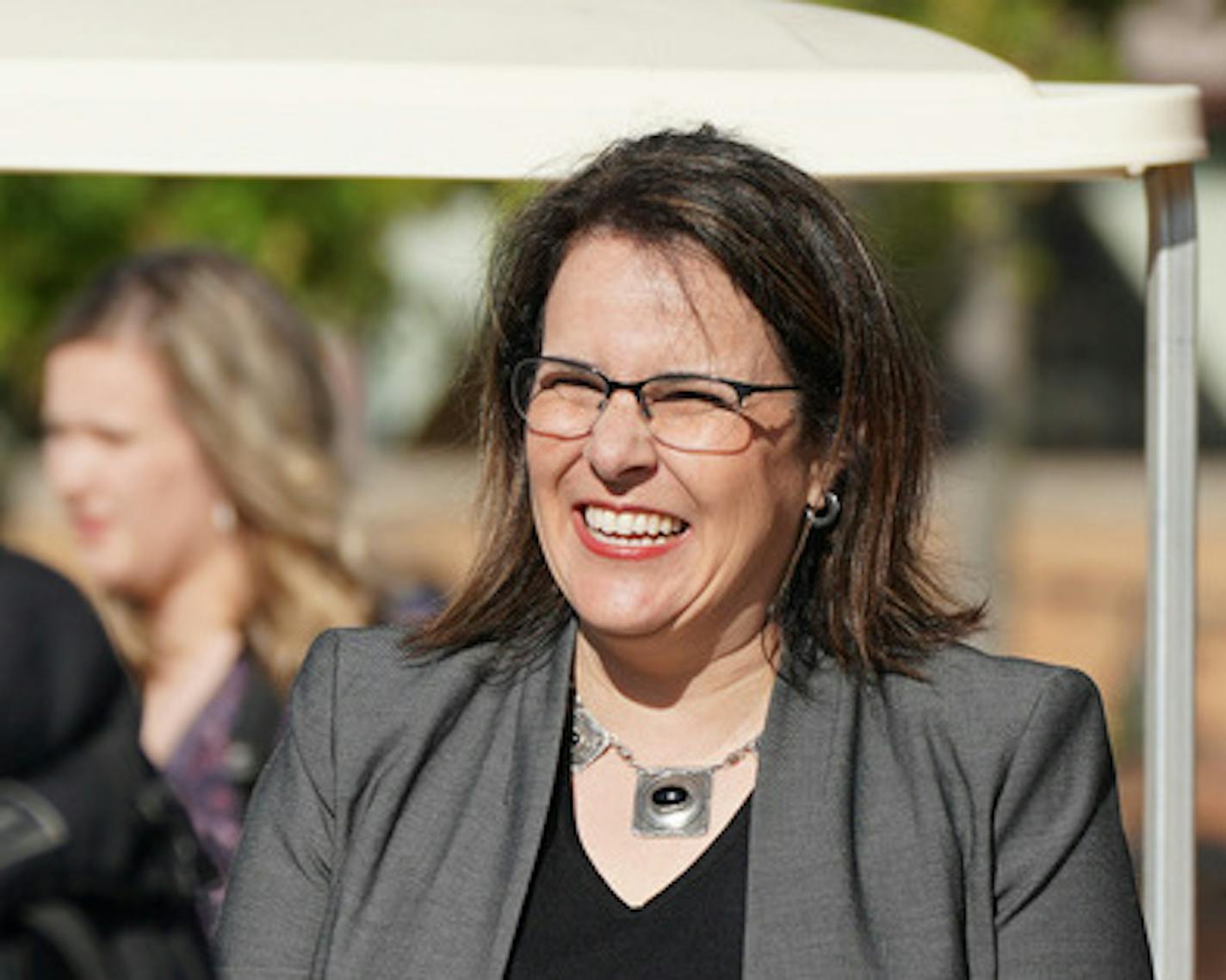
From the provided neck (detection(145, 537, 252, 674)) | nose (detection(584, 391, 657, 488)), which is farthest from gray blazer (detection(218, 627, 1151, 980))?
neck (detection(145, 537, 252, 674))

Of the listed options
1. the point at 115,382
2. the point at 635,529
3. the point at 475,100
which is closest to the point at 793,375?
the point at 635,529

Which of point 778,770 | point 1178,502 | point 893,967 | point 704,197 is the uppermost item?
point 704,197

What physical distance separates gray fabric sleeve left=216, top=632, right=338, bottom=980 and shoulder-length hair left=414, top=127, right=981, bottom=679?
0.19 metres

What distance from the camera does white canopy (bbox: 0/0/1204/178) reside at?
10.1 feet

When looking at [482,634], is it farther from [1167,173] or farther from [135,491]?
[135,491]

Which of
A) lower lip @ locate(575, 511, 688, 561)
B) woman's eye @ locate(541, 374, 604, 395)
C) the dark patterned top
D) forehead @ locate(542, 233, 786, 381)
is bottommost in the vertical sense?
the dark patterned top

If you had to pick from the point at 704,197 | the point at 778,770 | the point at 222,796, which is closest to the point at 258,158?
the point at 704,197

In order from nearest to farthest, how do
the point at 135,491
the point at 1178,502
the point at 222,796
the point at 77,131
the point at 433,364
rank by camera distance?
the point at 77,131
the point at 1178,502
the point at 222,796
the point at 135,491
the point at 433,364

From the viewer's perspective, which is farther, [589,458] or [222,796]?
[222,796]

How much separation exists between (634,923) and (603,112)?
887 mm

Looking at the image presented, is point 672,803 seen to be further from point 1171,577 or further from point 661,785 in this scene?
point 1171,577

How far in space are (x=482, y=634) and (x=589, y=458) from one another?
335mm

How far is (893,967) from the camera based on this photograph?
2820 mm

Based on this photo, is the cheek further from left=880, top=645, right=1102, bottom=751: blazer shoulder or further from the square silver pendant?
left=880, top=645, right=1102, bottom=751: blazer shoulder
